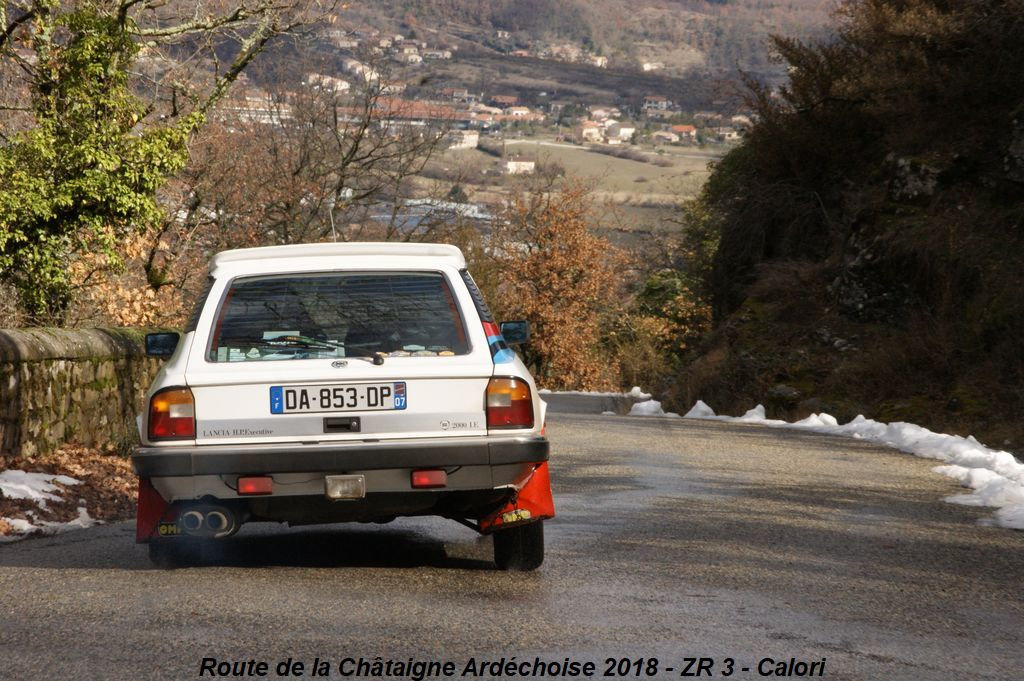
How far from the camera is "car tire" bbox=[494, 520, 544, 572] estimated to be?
7.46 meters

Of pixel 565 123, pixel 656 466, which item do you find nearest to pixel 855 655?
pixel 656 466

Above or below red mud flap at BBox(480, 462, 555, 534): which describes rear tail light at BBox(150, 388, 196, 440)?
above

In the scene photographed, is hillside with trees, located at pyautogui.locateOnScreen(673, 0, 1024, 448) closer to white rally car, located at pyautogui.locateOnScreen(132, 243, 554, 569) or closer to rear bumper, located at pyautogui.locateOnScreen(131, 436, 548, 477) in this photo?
white rally car, located at pyautogui.locateOnScreen(132, 243, 554, 569)

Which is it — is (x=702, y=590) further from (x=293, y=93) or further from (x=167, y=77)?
(x=293, y=93)

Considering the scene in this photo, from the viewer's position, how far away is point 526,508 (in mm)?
7273

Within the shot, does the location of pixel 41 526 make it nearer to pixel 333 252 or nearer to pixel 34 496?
pixel 34 496

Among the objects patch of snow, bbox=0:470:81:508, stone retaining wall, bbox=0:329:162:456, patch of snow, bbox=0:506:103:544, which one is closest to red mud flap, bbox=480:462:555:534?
patch of snow, bbox=0:506:103:544

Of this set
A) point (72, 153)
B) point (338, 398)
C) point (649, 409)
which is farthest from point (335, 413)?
point (649, 409)

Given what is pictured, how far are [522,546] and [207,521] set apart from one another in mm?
1638

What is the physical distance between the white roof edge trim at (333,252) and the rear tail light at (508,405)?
0.82m

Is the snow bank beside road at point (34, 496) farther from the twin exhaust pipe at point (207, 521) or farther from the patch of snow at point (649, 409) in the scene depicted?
the patch of snow at point (649, 409)

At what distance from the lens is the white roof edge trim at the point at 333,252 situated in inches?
297

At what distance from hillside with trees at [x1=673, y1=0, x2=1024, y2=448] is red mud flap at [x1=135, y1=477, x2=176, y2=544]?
1372 centimetres

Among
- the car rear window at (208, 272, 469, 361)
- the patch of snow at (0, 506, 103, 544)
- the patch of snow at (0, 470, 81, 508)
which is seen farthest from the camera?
the patch of snow at (0, 470, 81, 508)
